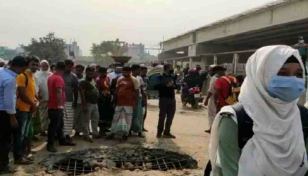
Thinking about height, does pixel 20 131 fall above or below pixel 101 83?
below

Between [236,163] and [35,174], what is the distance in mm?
3957

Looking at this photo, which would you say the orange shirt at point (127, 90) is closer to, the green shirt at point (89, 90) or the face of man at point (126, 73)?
the face of man at point (126, 73)

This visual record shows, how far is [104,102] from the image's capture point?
8.01m

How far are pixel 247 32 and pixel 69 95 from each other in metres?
16.5

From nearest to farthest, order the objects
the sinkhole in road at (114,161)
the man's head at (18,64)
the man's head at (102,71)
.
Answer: the man's head at (18,64)
the sinkhole in road at (114,161)
the man's head at (102,71)

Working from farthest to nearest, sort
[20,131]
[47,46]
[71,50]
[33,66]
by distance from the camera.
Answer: [47,46] → [71,50] → [33,66] → [20,131]

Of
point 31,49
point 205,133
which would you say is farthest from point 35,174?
point 31,49

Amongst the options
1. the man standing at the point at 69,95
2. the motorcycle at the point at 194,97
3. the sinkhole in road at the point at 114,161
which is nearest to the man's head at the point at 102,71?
the man standing at the point at 69,95

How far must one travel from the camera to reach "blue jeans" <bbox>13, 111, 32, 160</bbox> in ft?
16.7

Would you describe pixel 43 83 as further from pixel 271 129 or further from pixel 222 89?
pixel 271 129

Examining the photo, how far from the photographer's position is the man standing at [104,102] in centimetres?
790

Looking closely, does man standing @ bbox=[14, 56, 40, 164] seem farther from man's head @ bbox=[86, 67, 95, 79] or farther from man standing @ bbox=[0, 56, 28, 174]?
man's head @ bbox=[86, 67, 95, 79]

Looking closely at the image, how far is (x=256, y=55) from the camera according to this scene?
5.59 feet

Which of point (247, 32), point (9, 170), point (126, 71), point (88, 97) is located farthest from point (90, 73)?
point (247, 32)
